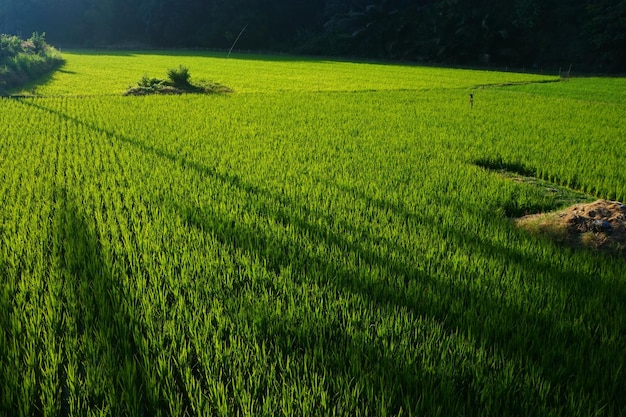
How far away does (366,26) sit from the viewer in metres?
41.8

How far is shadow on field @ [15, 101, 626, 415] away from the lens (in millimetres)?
1894

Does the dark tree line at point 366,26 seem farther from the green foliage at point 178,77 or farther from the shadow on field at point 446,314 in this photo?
the shadow on field at point 446,314

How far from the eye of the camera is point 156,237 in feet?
11.3

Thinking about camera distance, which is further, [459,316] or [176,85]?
[176,85]

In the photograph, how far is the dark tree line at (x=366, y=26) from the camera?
3145 centimetres

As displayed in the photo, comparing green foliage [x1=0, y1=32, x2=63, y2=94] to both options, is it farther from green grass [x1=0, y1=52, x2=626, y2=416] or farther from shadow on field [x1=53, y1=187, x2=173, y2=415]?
shadow on field [x1=53, y1=187, x2=173, y2=415]

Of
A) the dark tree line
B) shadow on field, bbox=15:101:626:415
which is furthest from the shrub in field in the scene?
the dark tree line

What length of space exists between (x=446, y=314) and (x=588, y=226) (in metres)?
2.10

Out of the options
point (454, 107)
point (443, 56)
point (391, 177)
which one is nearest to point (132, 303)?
point (391, 177)

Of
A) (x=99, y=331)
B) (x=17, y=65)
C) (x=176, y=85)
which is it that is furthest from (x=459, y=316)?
(x=17, y=65)

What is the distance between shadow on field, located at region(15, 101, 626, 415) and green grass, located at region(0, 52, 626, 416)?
0.04 feet

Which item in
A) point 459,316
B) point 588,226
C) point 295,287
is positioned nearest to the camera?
point 459,316

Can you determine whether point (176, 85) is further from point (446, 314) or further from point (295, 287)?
point (446, 314)

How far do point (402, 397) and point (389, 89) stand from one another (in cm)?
1695
